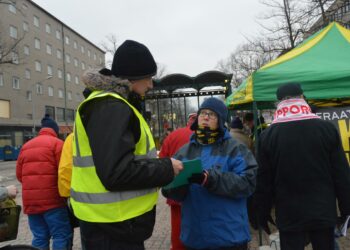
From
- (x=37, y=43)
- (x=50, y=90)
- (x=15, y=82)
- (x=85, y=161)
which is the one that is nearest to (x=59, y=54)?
(x=37, y=43)

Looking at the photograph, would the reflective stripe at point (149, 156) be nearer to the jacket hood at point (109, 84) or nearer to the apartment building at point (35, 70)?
the jacket hood at point (109, 84)

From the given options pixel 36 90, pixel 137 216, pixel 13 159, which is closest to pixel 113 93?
pixel 137 216

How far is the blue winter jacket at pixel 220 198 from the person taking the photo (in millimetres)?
2621

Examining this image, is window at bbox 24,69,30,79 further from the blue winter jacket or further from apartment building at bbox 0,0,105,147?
the blue winter jacket

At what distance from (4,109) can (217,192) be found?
43.6m

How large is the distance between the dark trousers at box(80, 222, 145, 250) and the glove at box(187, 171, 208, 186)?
61 cm

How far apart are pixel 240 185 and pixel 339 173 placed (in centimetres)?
96

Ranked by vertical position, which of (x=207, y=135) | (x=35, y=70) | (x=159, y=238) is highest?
(x=35, y=70)

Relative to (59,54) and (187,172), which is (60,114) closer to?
(59,54)

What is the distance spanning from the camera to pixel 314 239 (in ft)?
10.2

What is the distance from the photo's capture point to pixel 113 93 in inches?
77.7

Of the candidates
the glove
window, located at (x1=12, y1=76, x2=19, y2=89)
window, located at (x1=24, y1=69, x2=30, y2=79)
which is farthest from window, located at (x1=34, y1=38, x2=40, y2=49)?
the glove

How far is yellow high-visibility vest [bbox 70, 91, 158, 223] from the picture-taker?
189 centimetres

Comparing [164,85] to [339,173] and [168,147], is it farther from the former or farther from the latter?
[339,173]
